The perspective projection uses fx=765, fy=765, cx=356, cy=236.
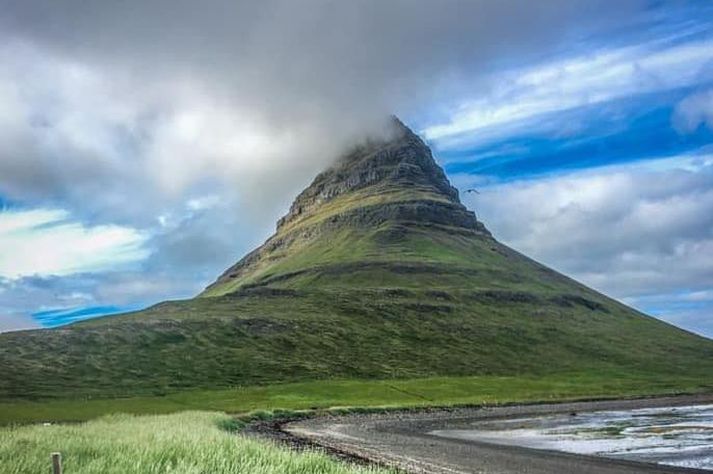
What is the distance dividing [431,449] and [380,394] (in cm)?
8074

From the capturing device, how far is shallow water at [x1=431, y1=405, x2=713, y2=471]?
53.6m

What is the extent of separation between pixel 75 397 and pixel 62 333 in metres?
59.5

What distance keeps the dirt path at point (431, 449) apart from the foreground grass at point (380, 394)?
1727 cm

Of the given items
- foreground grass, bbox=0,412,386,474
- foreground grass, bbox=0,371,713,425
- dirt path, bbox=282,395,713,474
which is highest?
foreground grass, bbox=0,371,713,425

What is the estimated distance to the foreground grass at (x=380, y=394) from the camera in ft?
340

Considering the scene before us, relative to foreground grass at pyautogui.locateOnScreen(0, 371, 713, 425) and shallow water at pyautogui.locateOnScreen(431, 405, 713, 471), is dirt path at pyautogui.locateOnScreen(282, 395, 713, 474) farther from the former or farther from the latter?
foreground grass at pyautogui.locateOnScreen(0, 371, 713, 425)

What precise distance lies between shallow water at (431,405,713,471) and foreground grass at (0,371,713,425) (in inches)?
1334

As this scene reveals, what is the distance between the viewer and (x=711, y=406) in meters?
111

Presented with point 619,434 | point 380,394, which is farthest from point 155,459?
point 380,394

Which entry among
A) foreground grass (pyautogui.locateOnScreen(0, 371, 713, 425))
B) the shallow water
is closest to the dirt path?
the shallow water

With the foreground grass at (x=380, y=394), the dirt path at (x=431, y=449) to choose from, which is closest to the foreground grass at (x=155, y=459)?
the dirt path at (x=431, y=449)

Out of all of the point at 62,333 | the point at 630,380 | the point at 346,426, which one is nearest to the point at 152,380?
the point at 62,333

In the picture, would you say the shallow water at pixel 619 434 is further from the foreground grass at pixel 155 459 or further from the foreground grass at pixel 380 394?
the foreground grass at pixel 380 394

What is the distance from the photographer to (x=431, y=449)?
199 ft
